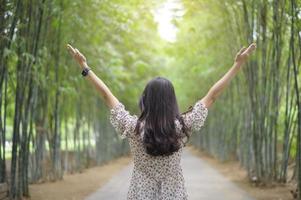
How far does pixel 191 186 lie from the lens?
11.1 m

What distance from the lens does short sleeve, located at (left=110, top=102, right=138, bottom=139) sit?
2764 millimetres

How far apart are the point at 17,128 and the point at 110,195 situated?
2268 mm

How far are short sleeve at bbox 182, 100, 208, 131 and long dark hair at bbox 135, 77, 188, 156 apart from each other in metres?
0.05

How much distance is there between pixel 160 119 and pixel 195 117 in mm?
236

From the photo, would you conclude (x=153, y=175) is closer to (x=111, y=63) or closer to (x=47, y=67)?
(x=47, y=67)

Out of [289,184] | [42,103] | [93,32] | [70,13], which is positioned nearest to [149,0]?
[93,32]

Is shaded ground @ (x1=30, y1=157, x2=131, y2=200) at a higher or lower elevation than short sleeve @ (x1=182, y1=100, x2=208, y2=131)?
lower

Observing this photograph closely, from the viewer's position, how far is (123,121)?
282cm

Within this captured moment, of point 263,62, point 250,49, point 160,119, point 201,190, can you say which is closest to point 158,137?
point 160,119

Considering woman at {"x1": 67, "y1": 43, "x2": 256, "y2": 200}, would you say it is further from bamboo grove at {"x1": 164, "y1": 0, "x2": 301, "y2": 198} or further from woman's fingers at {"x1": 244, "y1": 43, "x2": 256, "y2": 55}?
bamboo grove at {"x1": 164, "y1": 0, "x2": 301, "y2": 198}

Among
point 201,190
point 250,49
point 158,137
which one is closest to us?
point 158,137

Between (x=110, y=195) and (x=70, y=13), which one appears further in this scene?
(x=70, y=13)

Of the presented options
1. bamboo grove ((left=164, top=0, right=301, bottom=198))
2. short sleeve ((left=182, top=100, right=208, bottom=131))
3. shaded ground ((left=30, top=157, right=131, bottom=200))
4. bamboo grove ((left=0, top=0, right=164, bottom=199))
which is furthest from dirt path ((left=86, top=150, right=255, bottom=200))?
short sleeve ((left=182, top=100, right=208, bottom=131))

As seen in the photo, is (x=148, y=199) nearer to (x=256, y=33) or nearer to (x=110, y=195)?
(x=110, y=195)
